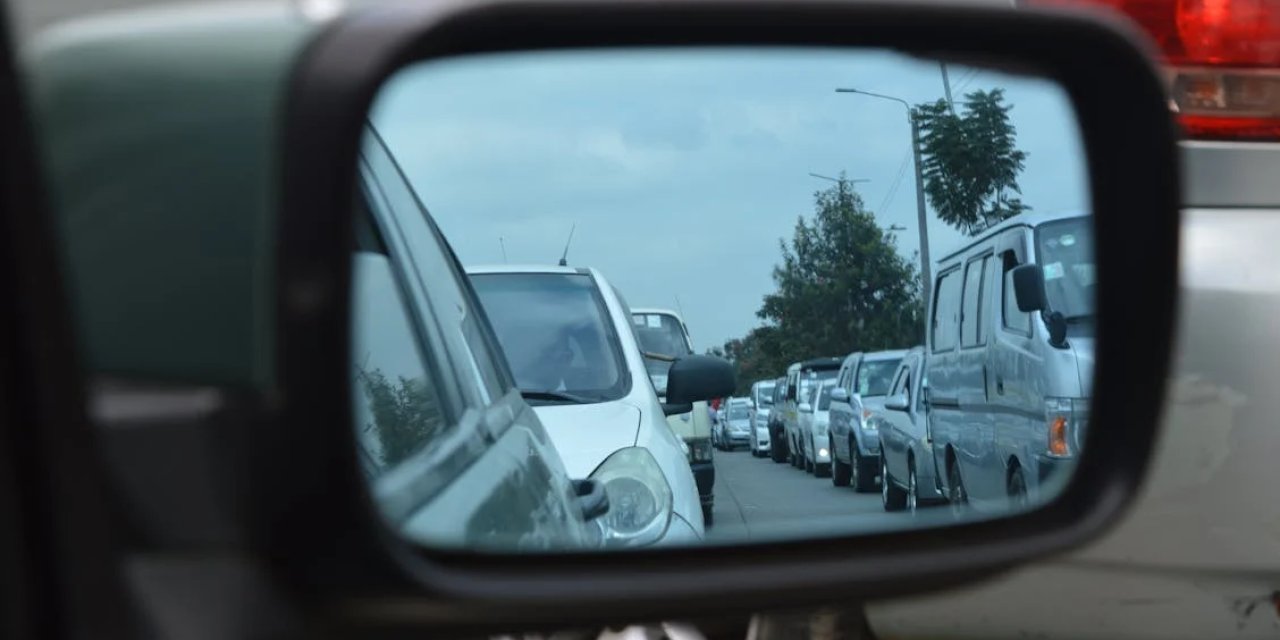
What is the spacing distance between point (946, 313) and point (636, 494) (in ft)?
5.30

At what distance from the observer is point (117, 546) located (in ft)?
3.38

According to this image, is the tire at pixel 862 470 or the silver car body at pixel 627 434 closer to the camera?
the tire at pixel 862 470

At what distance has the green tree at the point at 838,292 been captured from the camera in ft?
10.4

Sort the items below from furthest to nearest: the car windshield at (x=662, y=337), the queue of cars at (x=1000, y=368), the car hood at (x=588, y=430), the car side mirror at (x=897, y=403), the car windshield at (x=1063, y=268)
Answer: the car windshield at (x=662, y=337)
the car side mirror at (x=897, y=403)
the car hood at (x=588, y=430)
the queue of cars at (x=1000, y=368)
the car windshield at (x=1063, y=268)

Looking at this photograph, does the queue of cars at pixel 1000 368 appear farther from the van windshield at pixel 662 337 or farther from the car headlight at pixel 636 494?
the van windshield at pixel 662 337

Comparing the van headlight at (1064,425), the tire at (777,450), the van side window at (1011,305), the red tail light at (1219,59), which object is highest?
the red tail light at (1219,59)

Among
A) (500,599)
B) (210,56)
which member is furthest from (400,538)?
(210,56)

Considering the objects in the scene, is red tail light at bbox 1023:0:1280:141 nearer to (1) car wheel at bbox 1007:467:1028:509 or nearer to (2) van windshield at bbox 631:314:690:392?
(1) car wheel at bbox 1007:467:1028:509

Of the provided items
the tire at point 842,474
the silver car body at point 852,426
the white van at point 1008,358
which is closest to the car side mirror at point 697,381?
the white van at point 1008,358

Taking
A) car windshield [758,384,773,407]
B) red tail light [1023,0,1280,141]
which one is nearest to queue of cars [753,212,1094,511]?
red tail light [1023,0,1280,141]

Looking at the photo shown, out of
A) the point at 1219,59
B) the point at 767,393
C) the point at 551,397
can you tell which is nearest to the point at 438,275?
the point at 1219,59

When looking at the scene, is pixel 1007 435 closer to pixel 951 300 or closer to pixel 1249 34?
pixel 951 300

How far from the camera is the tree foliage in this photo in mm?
3164

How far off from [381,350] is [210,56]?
0.96m
